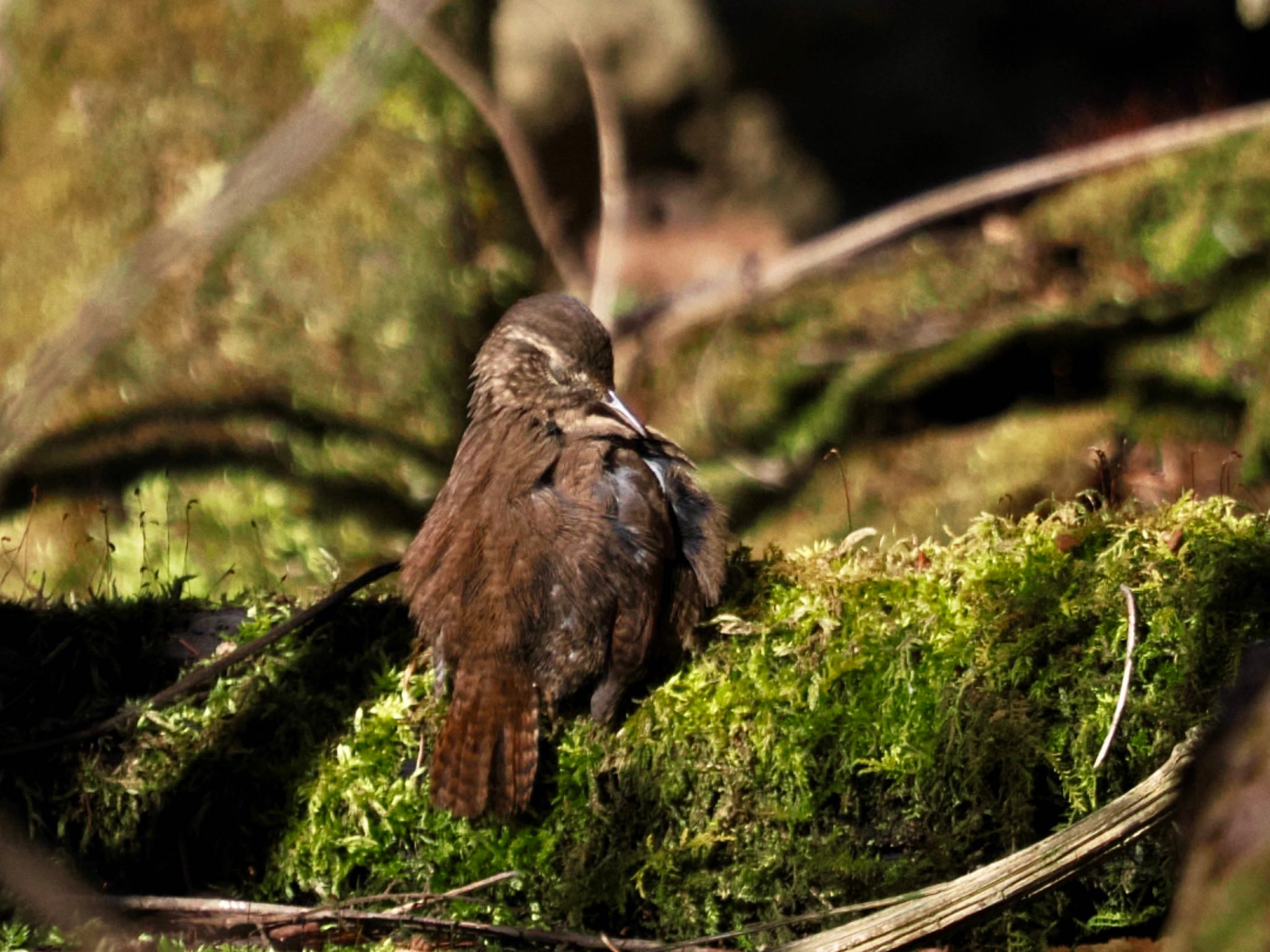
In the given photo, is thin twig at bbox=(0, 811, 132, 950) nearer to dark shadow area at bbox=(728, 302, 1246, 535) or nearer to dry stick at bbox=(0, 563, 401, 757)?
dry stick at bbox=(0, 563, 401, 757)

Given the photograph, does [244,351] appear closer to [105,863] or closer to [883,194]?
[105,863]

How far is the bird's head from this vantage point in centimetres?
356

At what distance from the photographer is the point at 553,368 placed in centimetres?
361

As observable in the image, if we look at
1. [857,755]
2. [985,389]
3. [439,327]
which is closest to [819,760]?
[857,755]

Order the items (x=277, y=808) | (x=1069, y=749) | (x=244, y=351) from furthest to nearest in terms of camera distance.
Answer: (x=244, y=351) < (x=277, y=808) < (x=1069, y=749)

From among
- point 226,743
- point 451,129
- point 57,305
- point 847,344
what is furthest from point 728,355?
point 226,743

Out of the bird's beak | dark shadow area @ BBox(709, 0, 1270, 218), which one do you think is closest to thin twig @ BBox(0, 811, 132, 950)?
the bird's beak

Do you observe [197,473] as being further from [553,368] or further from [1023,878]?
[1023,878]

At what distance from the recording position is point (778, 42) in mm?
→ 11016

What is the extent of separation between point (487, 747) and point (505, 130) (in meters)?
4.19

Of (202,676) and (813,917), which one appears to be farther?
(202,676)

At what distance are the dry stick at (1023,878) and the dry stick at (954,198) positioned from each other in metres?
5.22

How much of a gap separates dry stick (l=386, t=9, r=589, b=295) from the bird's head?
8.38 feet

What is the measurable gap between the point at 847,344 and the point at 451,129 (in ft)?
10.2
